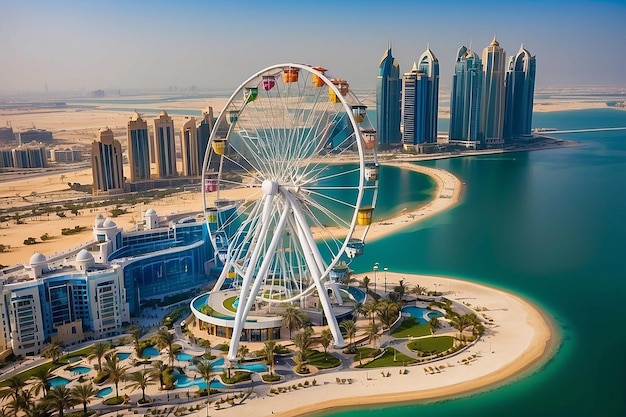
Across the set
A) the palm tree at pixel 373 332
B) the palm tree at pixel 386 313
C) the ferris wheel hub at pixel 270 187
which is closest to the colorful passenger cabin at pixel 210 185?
the ferris wheel hub at pixel 270 187

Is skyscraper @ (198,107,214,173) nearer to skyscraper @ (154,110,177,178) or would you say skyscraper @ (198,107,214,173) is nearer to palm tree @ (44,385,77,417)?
skyscraper @ (154,110,177,178)

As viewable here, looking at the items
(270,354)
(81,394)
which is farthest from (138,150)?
(81,394)

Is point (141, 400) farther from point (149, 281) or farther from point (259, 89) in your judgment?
point (259, 89)

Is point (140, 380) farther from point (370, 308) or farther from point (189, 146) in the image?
point (189, 146)

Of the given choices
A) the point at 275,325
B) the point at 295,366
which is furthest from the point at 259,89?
the point at 295,366

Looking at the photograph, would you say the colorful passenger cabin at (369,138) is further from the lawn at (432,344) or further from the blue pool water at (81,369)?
the blue pool water at (81,369)

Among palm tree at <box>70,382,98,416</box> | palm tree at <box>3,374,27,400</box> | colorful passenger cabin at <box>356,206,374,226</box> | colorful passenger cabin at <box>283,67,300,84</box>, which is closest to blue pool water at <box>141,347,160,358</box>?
palm tree at <box>70,382,98,416</box>
